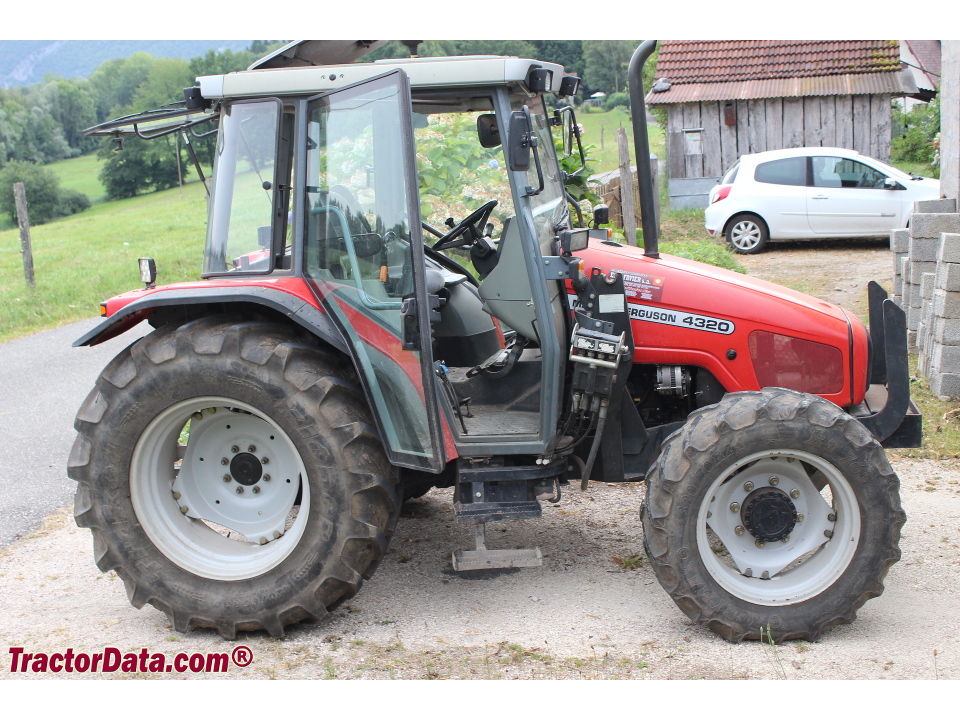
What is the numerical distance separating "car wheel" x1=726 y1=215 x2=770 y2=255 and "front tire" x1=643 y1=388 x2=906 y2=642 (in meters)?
11.6

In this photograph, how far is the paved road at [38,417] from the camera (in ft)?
18.1

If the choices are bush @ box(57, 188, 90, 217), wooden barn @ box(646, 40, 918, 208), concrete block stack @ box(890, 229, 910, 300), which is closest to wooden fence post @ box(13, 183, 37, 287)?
concrete block stack @ box(890, 229, 910, 300)

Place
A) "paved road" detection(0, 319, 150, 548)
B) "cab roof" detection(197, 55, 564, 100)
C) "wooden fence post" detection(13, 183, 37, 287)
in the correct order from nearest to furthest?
"cab roof" detection(197, 55, 564, 100)
"paved road" detection(0, 319, 150, 548)
"wooden fence post" detection(13, 183, 37, 287)

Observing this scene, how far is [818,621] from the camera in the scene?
3.50 metres

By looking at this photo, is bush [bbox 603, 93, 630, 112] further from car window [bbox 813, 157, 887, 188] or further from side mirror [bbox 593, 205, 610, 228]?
car window [bbox 813, 157, 887, 188]

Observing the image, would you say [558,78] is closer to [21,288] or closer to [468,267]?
[468,267]

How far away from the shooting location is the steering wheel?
4109mm

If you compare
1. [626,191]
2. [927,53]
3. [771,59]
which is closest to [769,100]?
[771,59]

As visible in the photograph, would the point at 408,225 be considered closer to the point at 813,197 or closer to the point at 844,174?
the point at 813,197

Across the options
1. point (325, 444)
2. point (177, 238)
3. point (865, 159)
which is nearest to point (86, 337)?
point (325, 444)

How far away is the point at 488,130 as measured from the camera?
366 centimetres

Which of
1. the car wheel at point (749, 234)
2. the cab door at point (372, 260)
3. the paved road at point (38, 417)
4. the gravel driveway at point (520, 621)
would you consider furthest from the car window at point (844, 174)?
the cab door at point (372, 260)

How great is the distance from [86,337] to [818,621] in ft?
11.1

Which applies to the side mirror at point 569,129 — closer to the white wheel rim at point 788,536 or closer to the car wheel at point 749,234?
the white wheel rim at point 788,536
